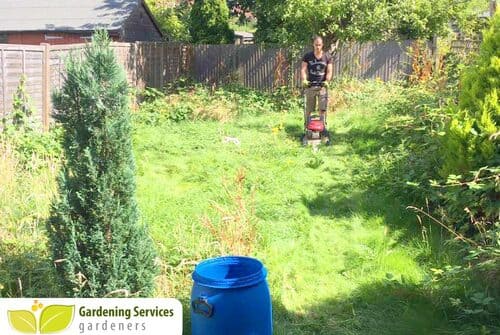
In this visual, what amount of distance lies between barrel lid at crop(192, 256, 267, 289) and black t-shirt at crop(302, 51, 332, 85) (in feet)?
20.1

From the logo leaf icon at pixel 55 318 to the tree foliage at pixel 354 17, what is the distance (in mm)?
10634

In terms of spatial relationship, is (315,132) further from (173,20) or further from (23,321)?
(173,20)

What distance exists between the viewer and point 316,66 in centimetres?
886

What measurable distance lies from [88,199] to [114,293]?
0.58 metres

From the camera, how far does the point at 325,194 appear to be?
629 cm

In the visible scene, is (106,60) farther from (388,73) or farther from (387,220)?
(388,73)

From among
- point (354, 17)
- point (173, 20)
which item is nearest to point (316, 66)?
point (354, 17)

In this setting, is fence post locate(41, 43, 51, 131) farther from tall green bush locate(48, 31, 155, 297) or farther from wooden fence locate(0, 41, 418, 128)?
tall green bush locate(48, 31, 155, 297)

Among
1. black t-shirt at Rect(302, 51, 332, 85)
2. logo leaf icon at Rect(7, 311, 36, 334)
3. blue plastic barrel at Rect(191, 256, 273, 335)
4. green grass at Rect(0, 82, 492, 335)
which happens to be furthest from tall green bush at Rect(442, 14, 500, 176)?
black t-shirt at Rect(302, 51, 332, 85)

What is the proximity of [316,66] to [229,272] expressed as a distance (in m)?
6.21

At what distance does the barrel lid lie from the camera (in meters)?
2.87

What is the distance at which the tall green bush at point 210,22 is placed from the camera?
16.4 metres

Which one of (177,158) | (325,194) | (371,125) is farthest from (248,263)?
(371,125)

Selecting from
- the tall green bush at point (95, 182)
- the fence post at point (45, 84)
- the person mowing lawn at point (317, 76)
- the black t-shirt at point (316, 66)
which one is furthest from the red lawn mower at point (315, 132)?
the tall green bush at point (95, 182)
